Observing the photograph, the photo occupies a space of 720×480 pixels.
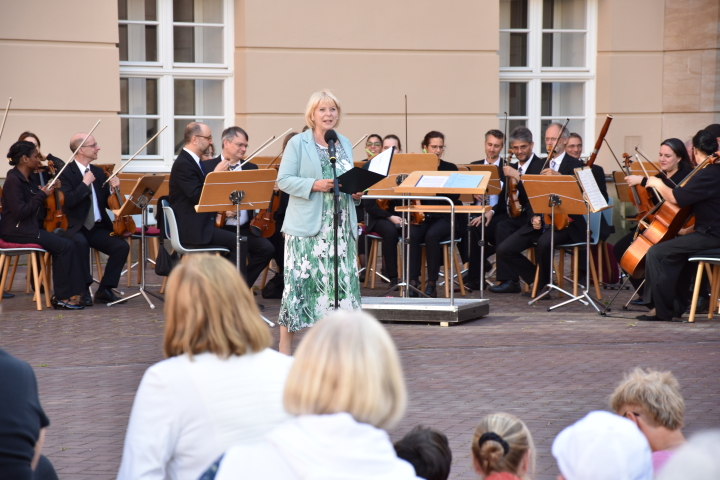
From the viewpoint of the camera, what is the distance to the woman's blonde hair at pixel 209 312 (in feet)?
8.32

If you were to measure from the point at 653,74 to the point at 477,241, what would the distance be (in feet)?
16.0

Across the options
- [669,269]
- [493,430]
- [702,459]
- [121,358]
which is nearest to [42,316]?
[121,358]

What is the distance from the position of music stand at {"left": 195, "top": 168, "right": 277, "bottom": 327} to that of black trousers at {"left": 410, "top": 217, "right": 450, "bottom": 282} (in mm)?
2400

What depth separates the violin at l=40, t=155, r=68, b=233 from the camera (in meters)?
9.37

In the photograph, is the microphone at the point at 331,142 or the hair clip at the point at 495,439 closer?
the hair clip at the point at 495,439

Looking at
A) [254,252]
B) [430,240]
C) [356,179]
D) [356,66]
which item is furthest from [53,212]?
[356,66]

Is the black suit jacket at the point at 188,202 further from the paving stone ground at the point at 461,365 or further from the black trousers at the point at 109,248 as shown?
the black trousers at the point at 109,248

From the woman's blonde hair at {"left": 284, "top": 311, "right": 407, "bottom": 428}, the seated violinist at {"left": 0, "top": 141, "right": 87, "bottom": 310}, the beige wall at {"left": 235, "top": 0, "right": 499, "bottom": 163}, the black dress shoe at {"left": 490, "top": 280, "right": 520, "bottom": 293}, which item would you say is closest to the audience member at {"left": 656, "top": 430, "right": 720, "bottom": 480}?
the woman's blonde hair at {"left": 284, "top": 311, "right": 407, "bottom": 428}

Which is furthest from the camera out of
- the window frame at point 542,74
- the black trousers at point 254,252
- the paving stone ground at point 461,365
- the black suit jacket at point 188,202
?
the window frame at point 542,74

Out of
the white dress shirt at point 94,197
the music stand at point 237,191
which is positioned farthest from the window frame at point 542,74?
the white dress shirt at point 94,197

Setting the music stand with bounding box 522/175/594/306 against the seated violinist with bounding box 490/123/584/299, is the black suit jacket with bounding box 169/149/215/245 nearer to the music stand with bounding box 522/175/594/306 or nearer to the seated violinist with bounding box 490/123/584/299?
the music stand with bounding box 522/175/594/306

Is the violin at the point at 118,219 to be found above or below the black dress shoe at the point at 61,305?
above

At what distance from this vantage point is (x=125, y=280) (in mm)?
11797

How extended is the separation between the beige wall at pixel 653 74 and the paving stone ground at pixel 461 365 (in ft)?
16.8
